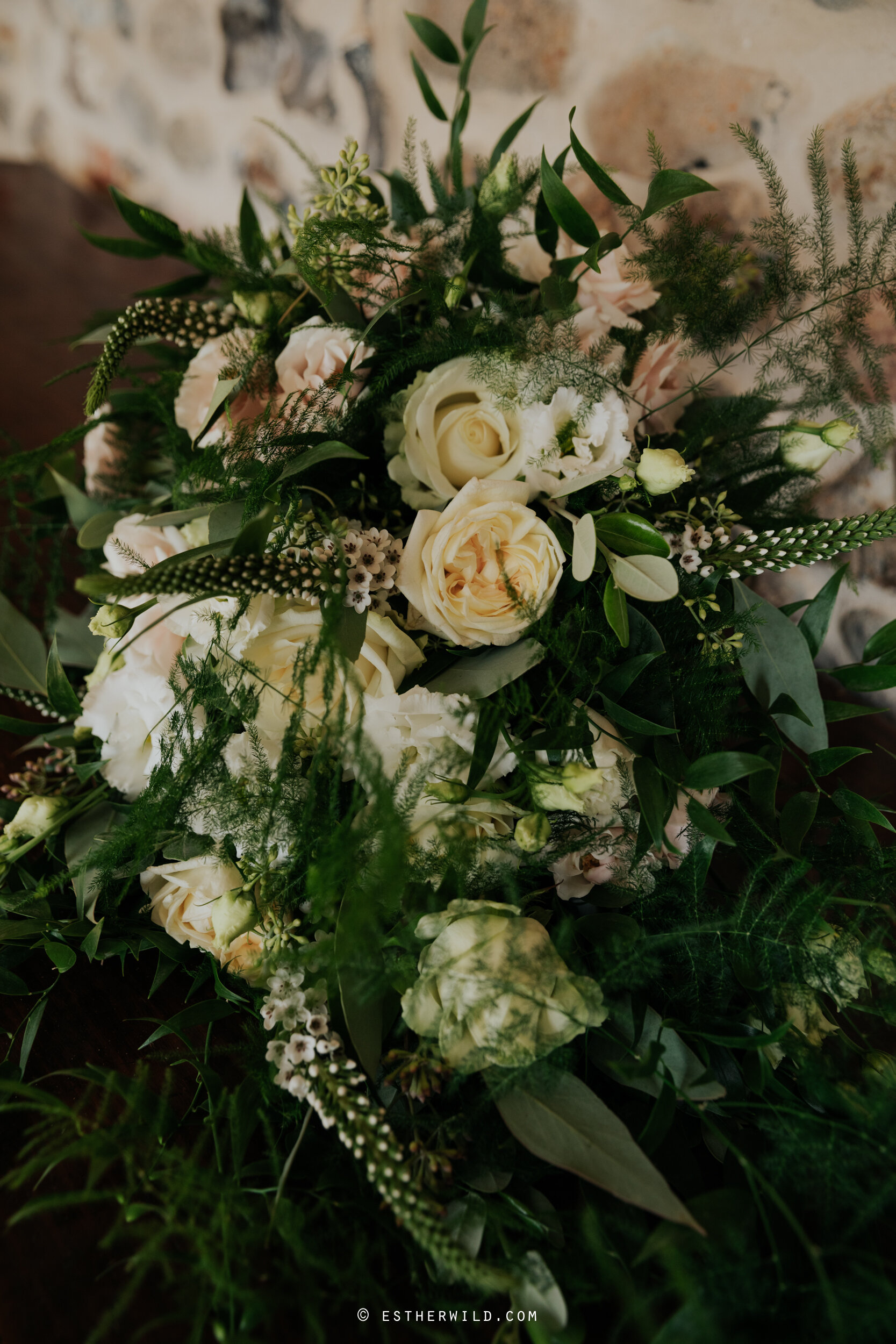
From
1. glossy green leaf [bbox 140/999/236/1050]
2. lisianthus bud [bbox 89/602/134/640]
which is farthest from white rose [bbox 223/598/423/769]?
glossy green leaf [bbox 140/999/236/1050]

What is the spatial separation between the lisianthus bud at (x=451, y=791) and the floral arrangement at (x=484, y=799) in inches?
0.5

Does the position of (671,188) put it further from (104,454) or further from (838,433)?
(104,454)

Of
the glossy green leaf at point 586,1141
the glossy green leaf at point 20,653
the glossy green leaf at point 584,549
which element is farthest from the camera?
the glossy green leaf at point 20,653

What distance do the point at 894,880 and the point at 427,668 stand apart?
0.43 metres

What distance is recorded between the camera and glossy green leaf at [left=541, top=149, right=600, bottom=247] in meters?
0.63

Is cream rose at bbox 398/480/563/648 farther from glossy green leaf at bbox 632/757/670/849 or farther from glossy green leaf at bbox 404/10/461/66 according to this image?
glossy green leaf at bbox 404/10/461/66

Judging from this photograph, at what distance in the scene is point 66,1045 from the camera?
652 mm

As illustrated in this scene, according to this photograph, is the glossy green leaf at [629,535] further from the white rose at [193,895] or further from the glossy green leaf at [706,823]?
the white rose at [193,895]

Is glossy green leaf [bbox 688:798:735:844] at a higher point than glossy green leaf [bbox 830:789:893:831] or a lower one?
higher

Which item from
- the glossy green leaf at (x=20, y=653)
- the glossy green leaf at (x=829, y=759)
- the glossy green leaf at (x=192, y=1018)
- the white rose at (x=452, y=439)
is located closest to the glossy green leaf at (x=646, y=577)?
the white rose at (x=452, y=439)

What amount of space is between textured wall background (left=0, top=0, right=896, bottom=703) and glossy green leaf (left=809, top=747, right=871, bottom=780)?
29 centimetres

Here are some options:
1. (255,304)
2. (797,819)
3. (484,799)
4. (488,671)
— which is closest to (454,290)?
(255,304)

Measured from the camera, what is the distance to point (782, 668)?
2.21ft

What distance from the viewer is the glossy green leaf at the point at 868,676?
675 millimetres
